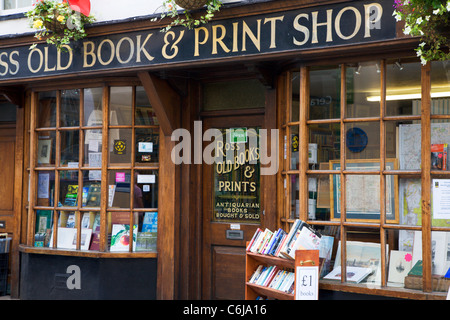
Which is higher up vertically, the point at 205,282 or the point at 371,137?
the point at 371,137

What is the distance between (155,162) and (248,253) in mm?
1897

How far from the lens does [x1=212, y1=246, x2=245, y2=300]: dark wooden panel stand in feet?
21.8

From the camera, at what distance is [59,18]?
6410 mm

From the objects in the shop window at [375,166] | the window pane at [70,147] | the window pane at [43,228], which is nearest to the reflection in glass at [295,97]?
the shop window at [375,166]

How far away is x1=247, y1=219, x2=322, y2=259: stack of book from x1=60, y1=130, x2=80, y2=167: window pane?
2.86 metres

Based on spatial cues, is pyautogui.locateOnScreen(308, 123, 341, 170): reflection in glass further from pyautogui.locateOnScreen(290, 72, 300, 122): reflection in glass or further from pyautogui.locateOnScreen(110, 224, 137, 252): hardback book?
pyautogui.locateOnScreen(110, 224, 137, 252): hardback book

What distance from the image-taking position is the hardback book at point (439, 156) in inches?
197

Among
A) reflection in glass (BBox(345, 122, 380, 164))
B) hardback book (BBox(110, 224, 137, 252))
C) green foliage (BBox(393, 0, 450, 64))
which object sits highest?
green foliage (BBox(393, 0, 450, 64))

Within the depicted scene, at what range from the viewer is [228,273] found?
671 centimetres

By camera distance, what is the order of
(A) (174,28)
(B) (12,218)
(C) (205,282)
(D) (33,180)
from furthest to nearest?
(B) (12,218) → (D) (33,180) → (C) (205,282) → (A) (174,28)

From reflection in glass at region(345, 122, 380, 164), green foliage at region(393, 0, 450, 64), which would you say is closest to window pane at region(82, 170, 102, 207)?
reflection in glass at region(345, 122, 380, 164)
